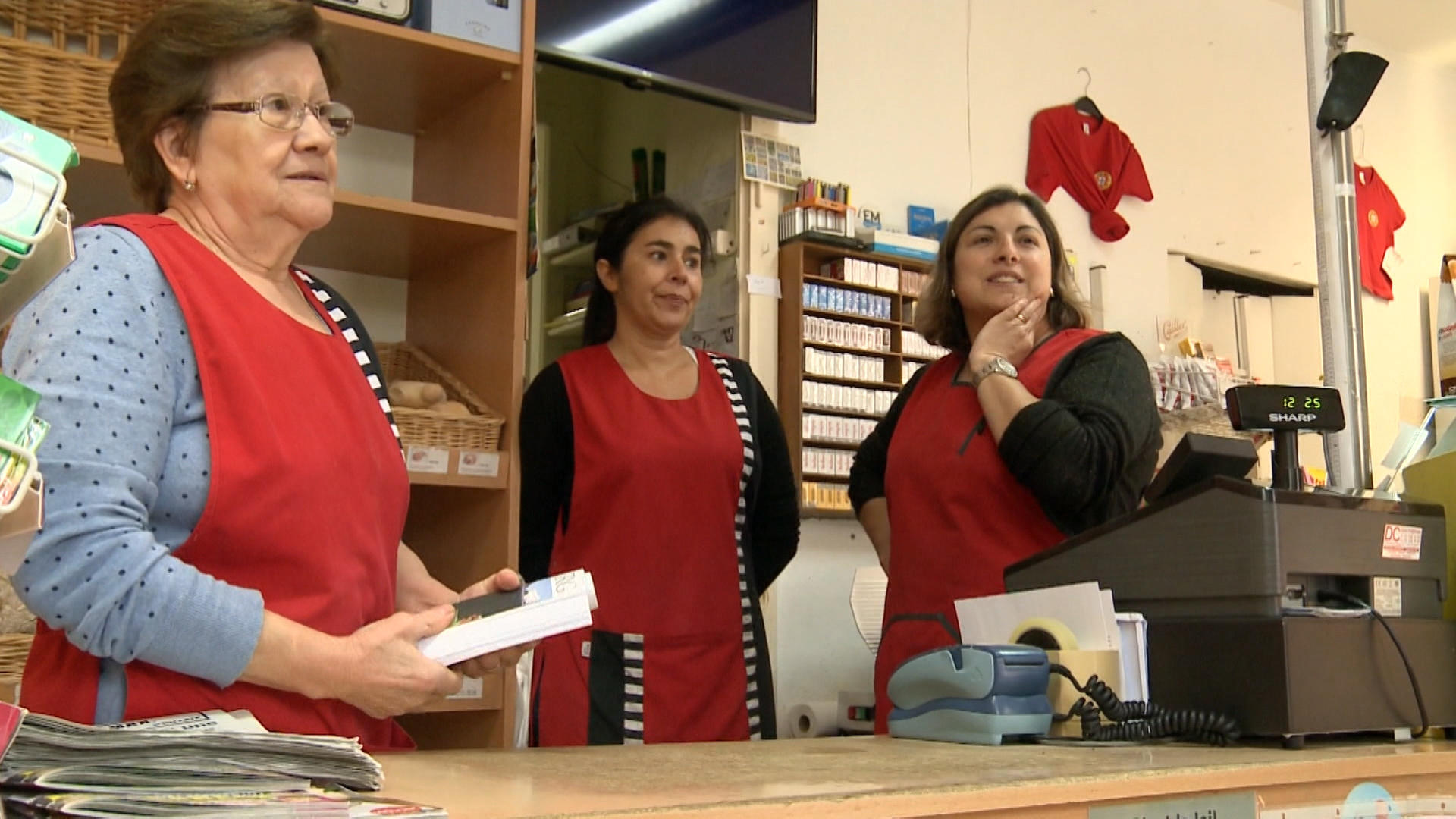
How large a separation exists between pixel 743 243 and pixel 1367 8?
3.43 m

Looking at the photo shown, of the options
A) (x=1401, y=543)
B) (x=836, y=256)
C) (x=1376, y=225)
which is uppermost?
(x=1376, y=225)

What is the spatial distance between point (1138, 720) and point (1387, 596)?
0.37 metres

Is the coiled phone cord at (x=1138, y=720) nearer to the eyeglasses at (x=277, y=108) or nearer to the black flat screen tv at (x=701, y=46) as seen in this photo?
the eyeglasses at (x=277, y=108)

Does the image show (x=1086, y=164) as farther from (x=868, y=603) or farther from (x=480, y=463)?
(x=480, y=463)

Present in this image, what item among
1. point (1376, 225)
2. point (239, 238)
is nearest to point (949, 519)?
point (239, 238)

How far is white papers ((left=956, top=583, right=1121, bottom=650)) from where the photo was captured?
1568 mm

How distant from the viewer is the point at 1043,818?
110cm

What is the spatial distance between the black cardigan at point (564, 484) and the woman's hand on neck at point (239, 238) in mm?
1113

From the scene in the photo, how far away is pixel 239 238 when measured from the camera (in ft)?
4.68

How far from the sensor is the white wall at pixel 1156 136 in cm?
424

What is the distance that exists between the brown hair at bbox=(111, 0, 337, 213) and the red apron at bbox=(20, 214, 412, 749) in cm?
14

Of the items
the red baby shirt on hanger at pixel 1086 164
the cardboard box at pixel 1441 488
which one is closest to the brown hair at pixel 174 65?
the cardboard box at pixel 1441 488

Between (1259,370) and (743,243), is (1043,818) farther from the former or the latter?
(1259,370)

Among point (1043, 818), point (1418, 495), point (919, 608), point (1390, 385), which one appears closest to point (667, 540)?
point (919, 608)
